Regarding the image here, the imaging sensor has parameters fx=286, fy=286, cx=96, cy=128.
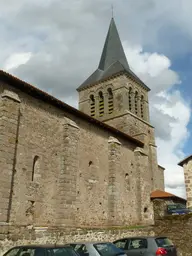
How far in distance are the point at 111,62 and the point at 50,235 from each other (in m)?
20.8

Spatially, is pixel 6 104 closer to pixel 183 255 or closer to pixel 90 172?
pixel 90 172

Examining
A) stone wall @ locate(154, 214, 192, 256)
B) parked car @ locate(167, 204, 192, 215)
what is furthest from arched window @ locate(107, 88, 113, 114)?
stone wall @ locate(154, 214, 192, 256)

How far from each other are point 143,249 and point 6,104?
7.32m

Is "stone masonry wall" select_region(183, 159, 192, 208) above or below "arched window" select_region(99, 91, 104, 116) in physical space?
below

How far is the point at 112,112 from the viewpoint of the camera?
81.8 feet

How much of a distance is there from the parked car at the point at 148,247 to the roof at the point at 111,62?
1889 centimetres

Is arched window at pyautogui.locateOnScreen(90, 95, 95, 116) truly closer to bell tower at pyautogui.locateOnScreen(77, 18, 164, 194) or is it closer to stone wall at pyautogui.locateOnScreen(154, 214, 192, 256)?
bell tower at pyautogui.locateOnScreen(77, 18, 164, 194)

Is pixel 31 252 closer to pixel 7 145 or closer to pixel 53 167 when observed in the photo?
pixel 7 145

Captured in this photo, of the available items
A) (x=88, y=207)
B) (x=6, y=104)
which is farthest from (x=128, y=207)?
(x=6, y=104)

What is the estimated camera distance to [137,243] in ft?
29.6

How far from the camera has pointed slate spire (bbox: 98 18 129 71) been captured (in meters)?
28.8

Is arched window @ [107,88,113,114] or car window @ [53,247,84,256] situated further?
arched window @ [107,88,113,114]

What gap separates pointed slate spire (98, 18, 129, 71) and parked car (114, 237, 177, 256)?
2144cm

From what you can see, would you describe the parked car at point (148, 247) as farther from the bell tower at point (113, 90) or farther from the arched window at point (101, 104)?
the arched window at point (101, 104)
